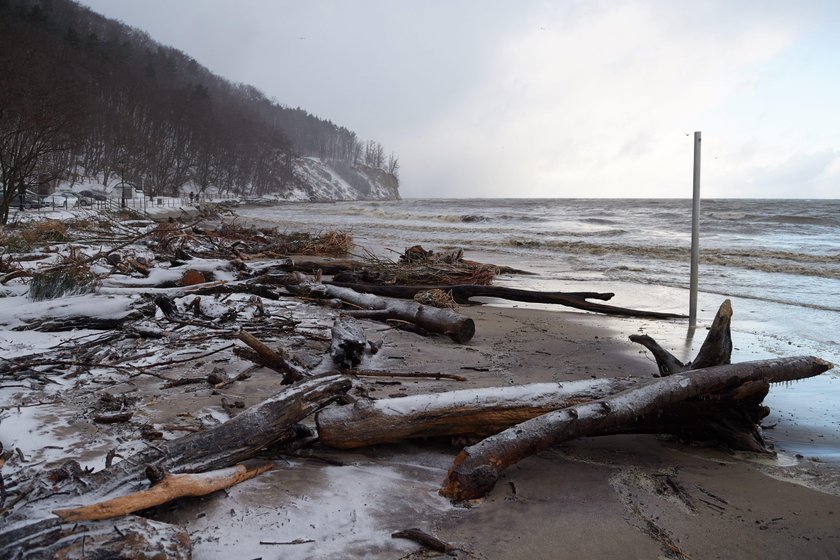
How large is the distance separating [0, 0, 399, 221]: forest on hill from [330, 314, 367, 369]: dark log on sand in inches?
517

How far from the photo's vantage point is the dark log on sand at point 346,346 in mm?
4305

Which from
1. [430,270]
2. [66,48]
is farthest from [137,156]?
[430,270]

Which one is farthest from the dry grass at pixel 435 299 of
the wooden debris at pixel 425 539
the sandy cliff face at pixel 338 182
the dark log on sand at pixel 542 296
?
the sandy cliff face at pixel 338 182

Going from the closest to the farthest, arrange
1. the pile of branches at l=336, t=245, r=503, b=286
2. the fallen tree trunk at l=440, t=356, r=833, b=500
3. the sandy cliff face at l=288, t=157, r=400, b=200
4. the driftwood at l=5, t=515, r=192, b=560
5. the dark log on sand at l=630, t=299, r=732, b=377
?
1. the driftwood at l=5, t=515, r=192, b=560
2. the fallen tree trunk at l=440, t=356, r=833, b=500
3. the dark log on sand at l=630, t=299, r=732, b=377
4. the pile of branches at l=336, t=245, r=503, b=286
5. the sandy cliff face at l=288, t=157, r=400, b=200

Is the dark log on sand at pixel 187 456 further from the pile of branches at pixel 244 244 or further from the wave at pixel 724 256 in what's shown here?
the wave at pixel 724 256

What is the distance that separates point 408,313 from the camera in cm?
618

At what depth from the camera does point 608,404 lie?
2.95 meters

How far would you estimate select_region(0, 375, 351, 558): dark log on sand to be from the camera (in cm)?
184

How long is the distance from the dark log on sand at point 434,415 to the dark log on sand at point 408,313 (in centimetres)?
266

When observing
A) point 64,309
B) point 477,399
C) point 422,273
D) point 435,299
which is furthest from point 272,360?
point 422,273

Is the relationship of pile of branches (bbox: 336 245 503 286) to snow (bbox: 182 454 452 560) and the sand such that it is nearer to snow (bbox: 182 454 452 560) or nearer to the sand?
the sand

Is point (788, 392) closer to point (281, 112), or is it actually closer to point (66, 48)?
point (66, 48)

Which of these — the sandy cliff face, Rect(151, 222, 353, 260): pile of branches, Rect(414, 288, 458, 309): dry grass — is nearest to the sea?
Rect(151, 222, 353, 260): pile of branches

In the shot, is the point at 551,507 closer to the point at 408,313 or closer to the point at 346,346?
the point at 346,346
